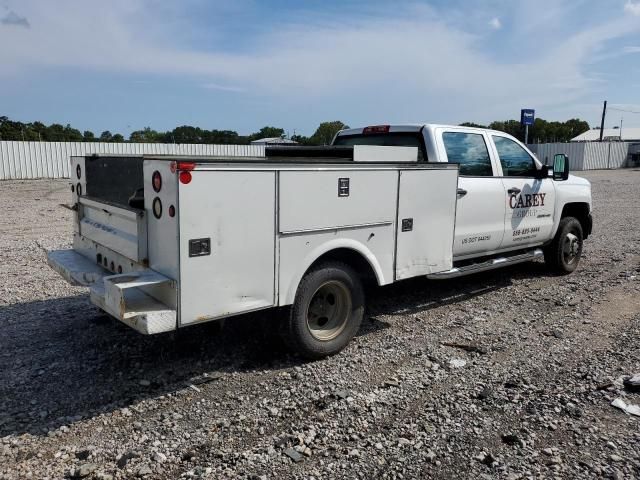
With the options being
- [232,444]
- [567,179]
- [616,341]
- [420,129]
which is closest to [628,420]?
[616,341]

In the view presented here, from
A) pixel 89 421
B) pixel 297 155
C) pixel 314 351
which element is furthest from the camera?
pixel 297 155

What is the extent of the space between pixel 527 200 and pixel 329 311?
363 cm

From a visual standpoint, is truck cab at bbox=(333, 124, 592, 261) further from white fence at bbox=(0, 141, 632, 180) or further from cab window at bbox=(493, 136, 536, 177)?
white fence at bbox=(0, 141, 632, 180)

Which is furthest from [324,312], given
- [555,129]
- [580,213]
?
[555,129]

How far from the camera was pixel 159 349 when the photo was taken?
5.05 meters

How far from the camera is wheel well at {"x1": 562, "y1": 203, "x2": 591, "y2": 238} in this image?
8337 millimetres

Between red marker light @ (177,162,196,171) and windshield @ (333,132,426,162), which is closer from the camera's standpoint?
red marker light @ (177,162,196,171)

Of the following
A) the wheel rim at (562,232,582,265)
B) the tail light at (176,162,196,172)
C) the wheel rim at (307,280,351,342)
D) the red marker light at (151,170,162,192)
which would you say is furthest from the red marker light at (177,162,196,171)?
the wheel rim at (562,232,582,265)

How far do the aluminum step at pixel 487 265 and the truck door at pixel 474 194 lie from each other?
163 millimetres

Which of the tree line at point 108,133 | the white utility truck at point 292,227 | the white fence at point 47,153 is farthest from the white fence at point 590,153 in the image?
the white utility truck at point 292,227

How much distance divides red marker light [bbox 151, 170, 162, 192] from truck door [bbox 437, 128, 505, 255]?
3.32 meters

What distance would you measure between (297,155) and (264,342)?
2.11 m

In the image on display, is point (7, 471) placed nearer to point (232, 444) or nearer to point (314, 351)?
point (232, 444)

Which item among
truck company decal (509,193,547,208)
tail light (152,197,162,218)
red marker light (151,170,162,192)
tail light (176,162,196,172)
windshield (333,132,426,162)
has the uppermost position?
windshield (333,132,426,162)
